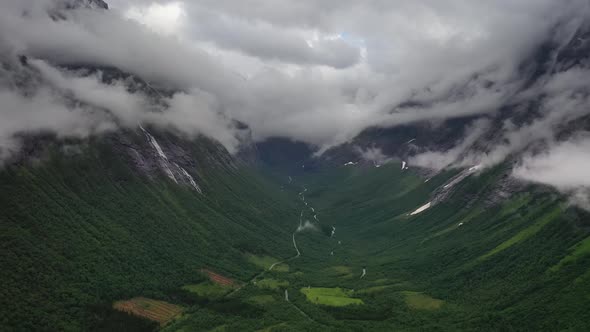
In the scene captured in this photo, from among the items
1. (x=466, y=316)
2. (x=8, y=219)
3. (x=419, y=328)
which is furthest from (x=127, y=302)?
(x=466, y=316)

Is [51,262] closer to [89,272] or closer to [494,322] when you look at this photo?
[89,272]

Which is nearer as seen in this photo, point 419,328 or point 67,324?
point 67,324

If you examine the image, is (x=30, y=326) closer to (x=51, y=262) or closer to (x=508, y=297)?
(x=51, y=262)

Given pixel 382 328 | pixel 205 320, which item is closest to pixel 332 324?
pixel 382 328

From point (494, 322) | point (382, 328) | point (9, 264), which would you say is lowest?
point (9, 264)

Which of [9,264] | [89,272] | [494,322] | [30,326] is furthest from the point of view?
[89,272]

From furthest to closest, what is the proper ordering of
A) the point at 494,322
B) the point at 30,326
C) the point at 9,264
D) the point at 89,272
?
the point at 89,272 → the point at 494,322 → the point at 9,264 → the point at 30,326

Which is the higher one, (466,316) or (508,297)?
(508,297)
